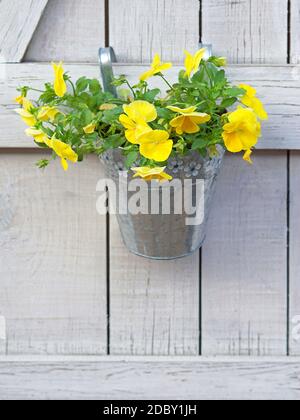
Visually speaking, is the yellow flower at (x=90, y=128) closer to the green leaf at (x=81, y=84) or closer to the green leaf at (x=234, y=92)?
the green leaf at (x=81, y=84)

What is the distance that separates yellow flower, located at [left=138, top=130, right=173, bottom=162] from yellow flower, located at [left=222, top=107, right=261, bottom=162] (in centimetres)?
8

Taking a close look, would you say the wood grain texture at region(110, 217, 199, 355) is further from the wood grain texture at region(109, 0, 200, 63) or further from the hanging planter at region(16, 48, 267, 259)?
the wood grain texture at region(109, 0, 200, 63)

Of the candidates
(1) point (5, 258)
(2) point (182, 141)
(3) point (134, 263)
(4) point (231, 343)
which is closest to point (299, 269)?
(4) point (231, 343)

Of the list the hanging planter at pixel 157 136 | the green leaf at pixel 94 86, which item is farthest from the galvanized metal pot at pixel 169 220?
the green leaf at pixel 94 86

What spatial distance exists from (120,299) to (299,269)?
1.05 feet

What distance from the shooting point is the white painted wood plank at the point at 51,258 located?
1.20 metres

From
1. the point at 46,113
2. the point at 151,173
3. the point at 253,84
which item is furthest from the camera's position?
the point at 253,84

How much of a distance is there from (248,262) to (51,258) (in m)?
0.35

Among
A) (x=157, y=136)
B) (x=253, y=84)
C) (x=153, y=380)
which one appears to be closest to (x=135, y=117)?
(x=157, y=136)

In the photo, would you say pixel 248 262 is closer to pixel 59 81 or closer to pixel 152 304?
pixel 152 304

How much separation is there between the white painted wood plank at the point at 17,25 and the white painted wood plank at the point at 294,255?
19.1 inches

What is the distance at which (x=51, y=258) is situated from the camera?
1.21 metres

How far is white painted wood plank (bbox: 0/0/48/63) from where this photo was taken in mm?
1128

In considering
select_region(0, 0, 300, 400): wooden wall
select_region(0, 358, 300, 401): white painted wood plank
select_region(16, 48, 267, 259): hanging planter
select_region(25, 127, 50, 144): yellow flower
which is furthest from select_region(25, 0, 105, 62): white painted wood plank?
select_region(0, 358, 300, 401): white painted wood plank
